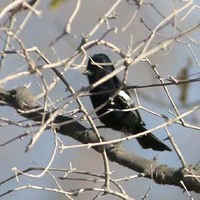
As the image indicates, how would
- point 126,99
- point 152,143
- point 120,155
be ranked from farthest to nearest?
point 152,143, point 126,99, point 120,155

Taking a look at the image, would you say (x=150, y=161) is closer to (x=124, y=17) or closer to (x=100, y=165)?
(x=124, y=17)

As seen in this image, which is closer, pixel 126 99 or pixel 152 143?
pixel 126 99

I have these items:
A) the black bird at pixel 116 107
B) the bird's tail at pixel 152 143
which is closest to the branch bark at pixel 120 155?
the black bird at pixel 116 107

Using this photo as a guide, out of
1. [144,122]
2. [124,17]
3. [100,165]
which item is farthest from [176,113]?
[100,165]

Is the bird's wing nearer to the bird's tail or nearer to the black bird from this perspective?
the black bird

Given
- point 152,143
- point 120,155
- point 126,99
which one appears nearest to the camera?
point 120,155

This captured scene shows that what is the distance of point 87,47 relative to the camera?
2320 millimetres

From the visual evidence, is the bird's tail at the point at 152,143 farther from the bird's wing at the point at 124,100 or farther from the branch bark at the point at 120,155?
the branch bark at the point at 120,155

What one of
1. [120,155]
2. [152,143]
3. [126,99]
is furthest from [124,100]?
[120,155]

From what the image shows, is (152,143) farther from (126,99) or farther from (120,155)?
(120,155)

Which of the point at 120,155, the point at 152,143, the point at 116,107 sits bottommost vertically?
the point at 120,155

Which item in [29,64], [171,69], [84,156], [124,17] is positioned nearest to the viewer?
[29,64]

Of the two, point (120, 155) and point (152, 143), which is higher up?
point (152, 143)

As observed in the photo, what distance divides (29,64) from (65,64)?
3.9 inches
